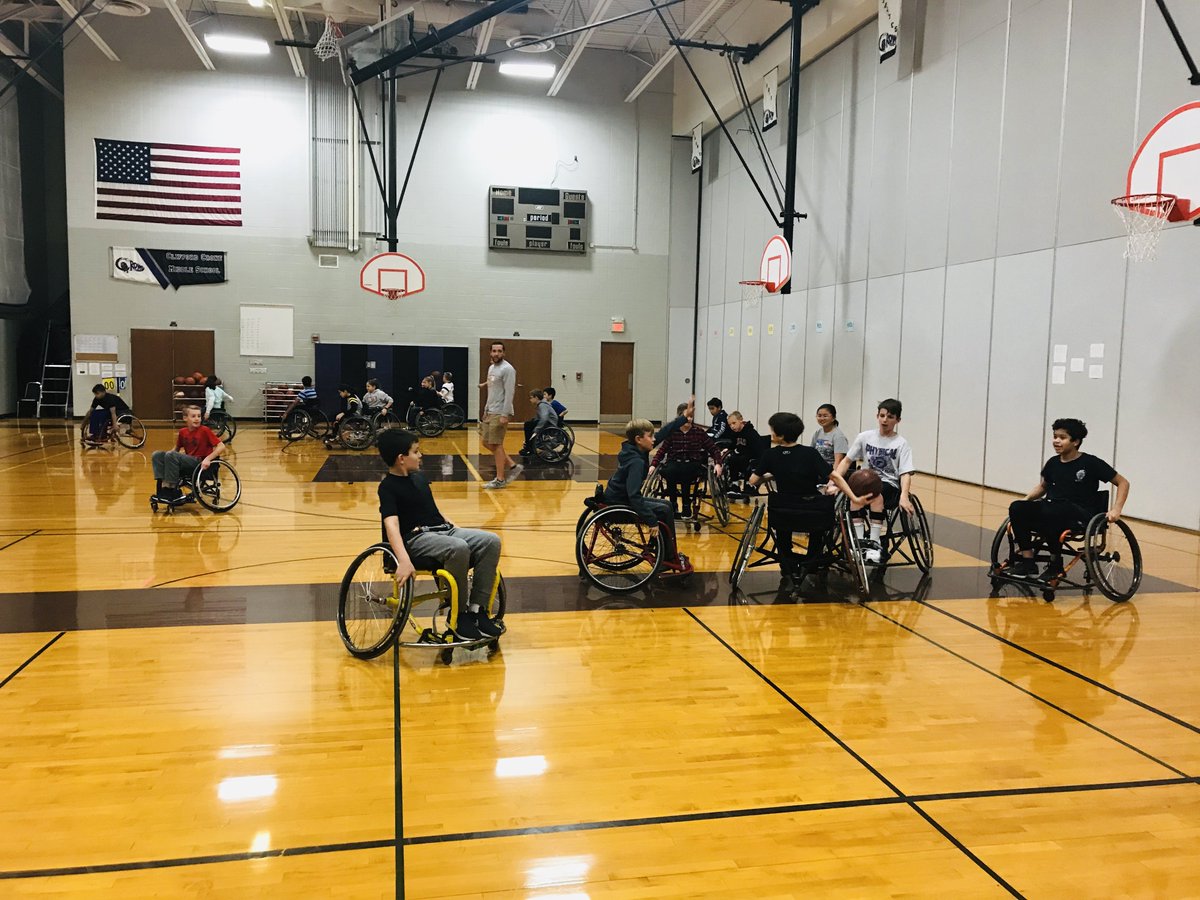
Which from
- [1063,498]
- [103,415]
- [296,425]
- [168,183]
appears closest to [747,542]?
[1063,498]

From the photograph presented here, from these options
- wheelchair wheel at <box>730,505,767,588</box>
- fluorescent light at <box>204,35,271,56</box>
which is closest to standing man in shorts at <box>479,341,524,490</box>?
wheelchair wheel at <box>730,505,767,588</box>

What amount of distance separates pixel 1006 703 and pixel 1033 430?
255 inches

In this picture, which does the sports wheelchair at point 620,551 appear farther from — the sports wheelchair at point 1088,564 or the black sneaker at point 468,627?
the sports wheelchair at point 1088,564

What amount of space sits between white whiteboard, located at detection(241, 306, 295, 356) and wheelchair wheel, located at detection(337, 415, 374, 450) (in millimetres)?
5731

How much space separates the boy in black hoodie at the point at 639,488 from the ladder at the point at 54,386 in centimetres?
1710

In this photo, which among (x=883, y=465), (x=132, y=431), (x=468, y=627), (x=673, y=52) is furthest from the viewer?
(x=673, y=52)

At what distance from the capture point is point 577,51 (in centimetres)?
1537

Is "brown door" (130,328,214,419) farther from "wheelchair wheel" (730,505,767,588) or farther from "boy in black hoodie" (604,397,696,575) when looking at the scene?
"wheelchair wheel" (730,505,767,588)

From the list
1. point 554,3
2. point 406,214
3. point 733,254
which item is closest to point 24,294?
point 406,214

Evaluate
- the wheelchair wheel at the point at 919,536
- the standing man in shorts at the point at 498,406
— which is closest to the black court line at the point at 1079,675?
the wheelchair wheel at the point at 919,536

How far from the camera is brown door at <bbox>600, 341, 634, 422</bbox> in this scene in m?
19.9

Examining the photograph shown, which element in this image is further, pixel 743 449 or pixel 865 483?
pixel 743 449

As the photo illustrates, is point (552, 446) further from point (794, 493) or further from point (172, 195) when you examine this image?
point (172, 195)

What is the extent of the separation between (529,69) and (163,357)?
933 centimetres
